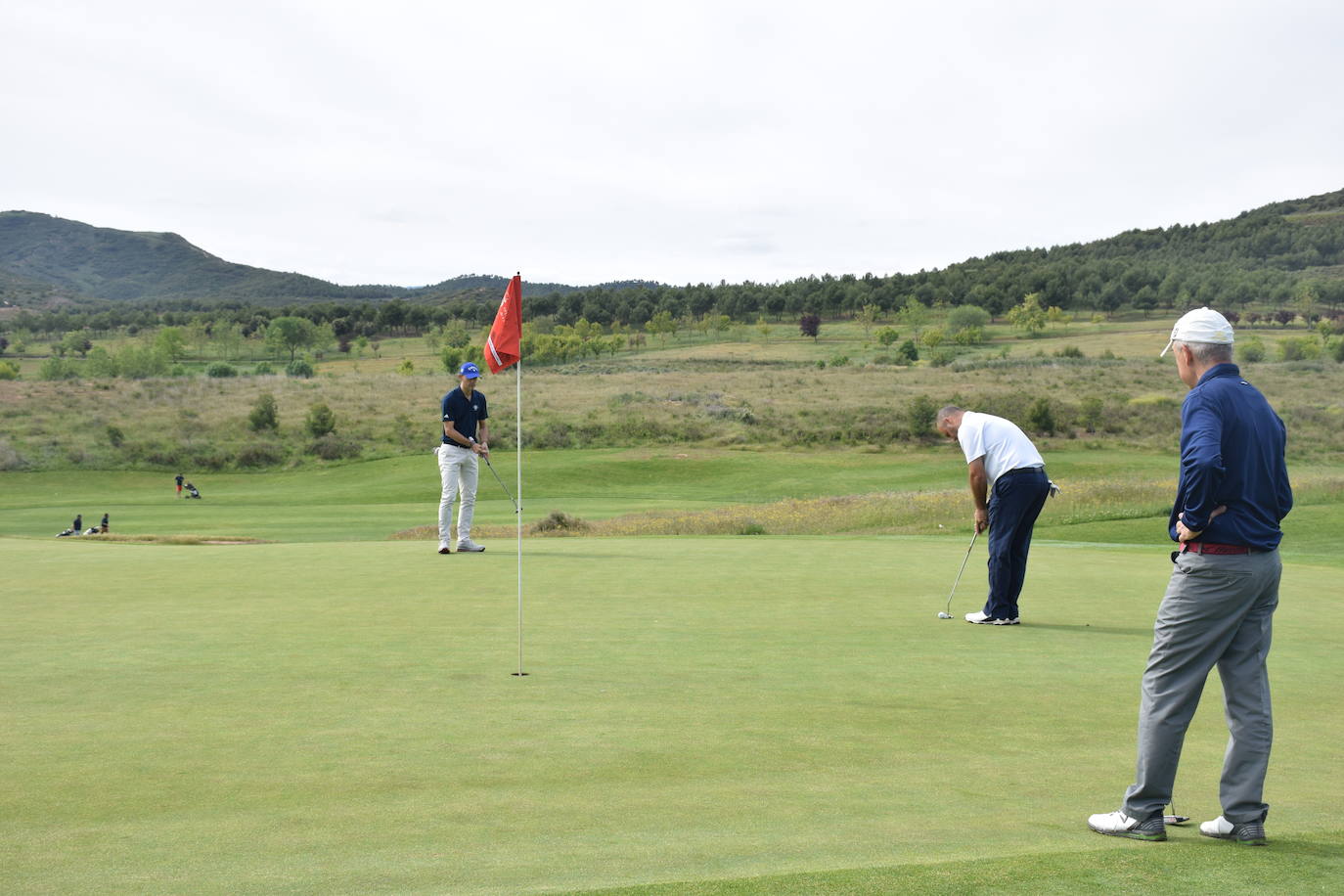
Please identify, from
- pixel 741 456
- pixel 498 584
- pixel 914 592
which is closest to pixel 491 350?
pixel 498 584

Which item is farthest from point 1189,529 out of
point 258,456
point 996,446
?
point 258,456

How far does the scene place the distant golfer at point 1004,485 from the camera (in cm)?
1057

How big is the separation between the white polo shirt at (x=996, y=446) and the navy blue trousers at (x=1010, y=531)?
3.8 inches

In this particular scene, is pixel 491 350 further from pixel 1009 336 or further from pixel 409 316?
pixel 409 316

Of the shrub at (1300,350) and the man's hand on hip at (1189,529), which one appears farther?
the shrub at (1300,350)

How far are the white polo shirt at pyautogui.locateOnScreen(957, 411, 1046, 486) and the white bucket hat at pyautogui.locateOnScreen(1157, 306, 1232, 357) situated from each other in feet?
19.0

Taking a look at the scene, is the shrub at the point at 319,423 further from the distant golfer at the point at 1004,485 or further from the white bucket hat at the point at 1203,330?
the white bucket hat at the point at 1203,330

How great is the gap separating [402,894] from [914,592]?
9.19 meters

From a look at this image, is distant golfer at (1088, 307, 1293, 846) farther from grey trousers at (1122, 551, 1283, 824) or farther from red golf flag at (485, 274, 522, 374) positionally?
red golf flag at (485, 274, 522, 374)

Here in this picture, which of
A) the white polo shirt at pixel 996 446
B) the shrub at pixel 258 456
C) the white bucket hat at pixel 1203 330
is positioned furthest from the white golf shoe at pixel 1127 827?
the shrub at pixel 258 456

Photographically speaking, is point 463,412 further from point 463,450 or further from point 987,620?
point 987,620

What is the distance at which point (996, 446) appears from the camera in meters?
11.2

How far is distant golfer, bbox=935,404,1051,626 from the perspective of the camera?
34.7 ft

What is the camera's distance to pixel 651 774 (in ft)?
17.6
